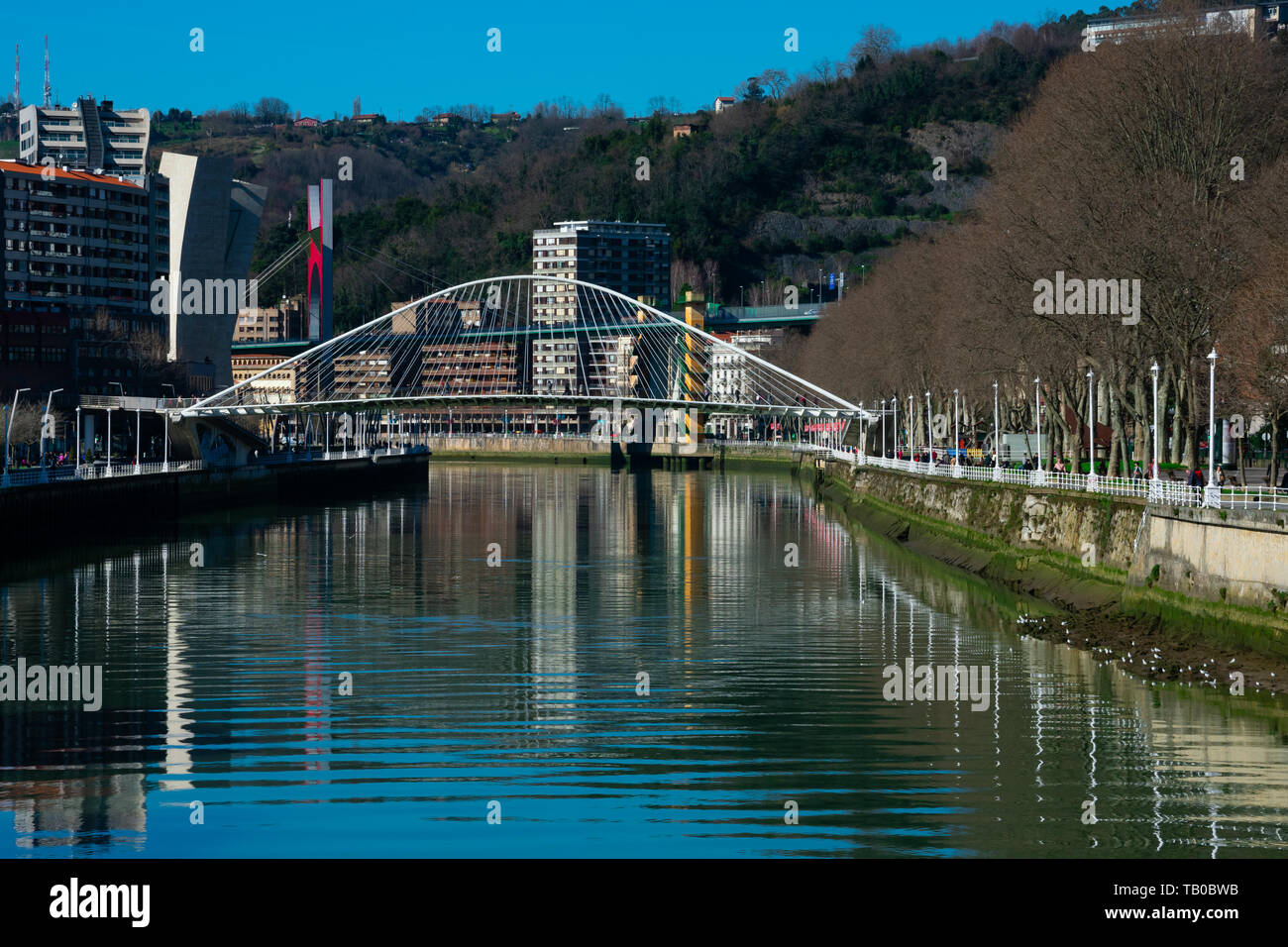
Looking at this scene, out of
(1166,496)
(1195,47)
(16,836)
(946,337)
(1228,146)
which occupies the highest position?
(1195,47)

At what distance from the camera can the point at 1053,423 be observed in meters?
66.1

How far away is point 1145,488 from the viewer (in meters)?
37.6

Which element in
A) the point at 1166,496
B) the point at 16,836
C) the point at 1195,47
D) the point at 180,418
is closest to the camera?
the point at 16,836

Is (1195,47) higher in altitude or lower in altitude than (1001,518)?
higher

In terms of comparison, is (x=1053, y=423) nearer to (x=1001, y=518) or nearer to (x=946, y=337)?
(x=946, y=337)

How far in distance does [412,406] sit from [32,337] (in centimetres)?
2382

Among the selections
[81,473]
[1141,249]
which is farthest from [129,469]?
[1141,249]

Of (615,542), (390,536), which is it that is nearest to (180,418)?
(390,536)

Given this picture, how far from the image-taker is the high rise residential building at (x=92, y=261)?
114688 millimetres
